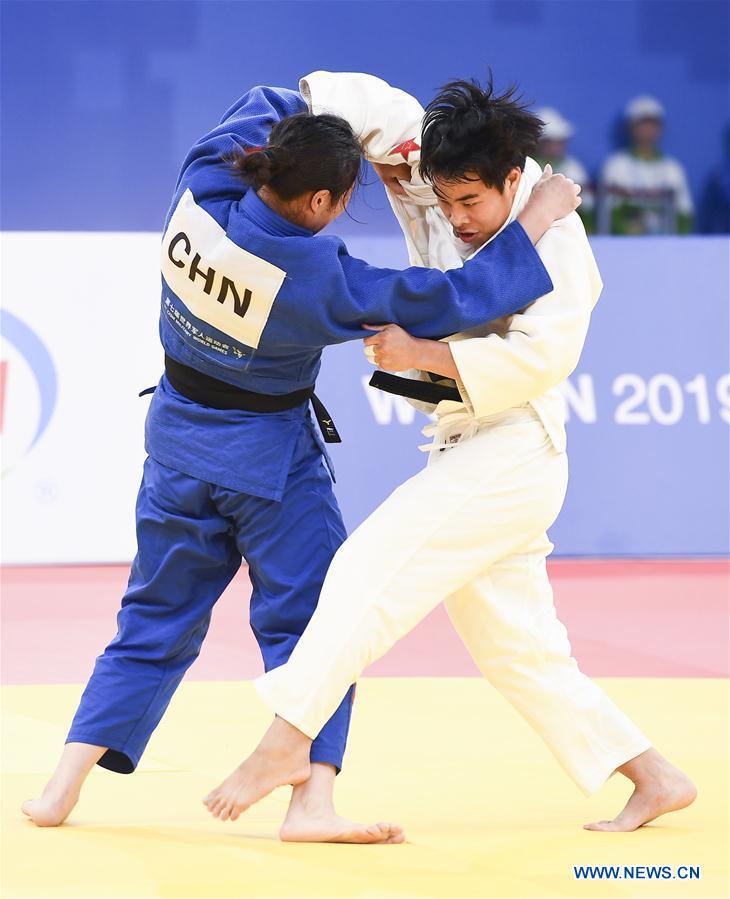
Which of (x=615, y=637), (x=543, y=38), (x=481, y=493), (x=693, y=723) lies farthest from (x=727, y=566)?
(x=543, y=38)

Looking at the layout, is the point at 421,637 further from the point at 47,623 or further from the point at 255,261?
the point at 255,261

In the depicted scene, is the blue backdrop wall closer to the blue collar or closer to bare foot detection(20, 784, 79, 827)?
the blue collar

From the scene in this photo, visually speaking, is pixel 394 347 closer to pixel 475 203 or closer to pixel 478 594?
pixel 475 203

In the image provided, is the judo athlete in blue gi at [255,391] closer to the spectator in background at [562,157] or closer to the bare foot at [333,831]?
the bare foot at [333,831]

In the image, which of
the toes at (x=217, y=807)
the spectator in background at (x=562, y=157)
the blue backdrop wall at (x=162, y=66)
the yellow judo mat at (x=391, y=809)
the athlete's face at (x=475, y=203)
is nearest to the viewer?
the yellow judo mat at (x=391, y=809)

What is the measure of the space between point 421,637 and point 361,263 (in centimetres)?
227

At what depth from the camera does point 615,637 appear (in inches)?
167

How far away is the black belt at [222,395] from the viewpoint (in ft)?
7.59

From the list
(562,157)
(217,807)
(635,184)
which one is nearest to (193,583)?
(217,807)

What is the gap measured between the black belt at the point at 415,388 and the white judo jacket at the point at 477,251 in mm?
34
